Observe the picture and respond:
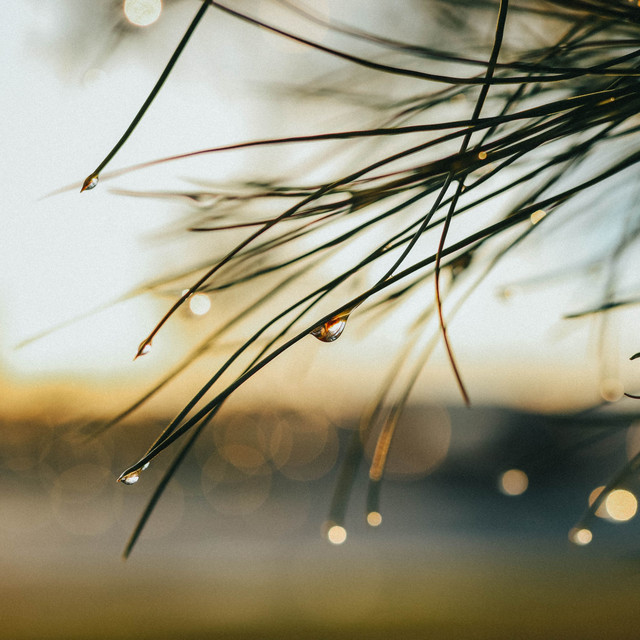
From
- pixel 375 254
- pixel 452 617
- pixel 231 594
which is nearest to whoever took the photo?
pixel 375 254

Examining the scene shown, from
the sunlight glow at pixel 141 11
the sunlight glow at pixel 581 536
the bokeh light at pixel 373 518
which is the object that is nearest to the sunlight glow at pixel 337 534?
the bokeh light at pixel 373 518

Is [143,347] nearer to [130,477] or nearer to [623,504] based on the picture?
[130,477]

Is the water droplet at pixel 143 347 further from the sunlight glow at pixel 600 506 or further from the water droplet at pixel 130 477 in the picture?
the sunlight glow at pixel 600 506

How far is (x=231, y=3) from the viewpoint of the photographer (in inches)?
14.2

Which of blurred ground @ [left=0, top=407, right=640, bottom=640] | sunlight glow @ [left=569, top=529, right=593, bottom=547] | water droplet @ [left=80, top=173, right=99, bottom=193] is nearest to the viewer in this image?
water droplet @ [left=80, top=173, right=99, bottom=193]

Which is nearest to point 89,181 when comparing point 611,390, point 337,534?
point 337,534

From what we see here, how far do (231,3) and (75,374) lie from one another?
0.84ft

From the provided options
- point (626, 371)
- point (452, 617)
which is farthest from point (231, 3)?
point (452, 617)

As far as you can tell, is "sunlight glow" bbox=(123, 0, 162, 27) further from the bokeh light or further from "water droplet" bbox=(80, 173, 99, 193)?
the bokeh light

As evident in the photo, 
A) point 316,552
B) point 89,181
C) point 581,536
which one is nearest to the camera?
point 89,181


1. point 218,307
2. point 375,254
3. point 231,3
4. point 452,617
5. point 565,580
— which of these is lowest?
point 375,254

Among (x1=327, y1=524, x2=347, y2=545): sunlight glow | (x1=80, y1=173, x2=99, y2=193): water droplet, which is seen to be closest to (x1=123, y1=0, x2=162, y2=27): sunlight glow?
(x1=80, y1=173, x2=99, y2=193): water droplet

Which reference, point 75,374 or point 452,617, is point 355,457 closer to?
point 75,374

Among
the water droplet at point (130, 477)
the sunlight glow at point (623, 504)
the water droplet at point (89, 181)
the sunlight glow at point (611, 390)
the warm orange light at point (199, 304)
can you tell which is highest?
the sunlight glow at point (611, 390)
